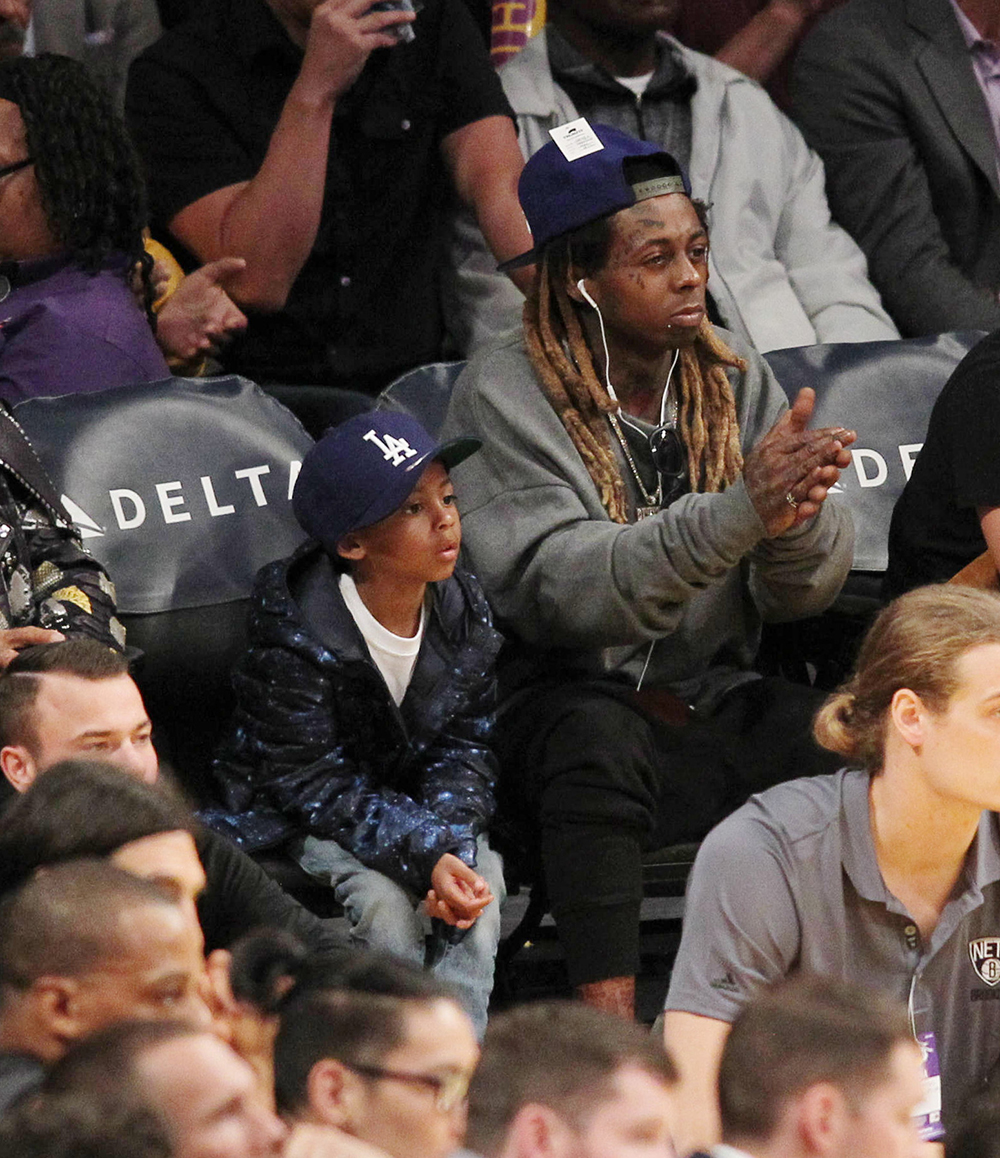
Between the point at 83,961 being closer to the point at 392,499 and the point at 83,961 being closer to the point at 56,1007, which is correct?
the point at 56,1007

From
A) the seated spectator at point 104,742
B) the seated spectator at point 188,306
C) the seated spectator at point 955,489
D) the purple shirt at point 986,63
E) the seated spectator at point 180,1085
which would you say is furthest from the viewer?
the purple shirt at point 986,63

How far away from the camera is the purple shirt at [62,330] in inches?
146

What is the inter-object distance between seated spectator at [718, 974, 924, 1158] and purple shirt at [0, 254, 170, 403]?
2.08 meters

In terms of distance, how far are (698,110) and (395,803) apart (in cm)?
193

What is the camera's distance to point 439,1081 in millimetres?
1938

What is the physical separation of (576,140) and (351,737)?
3.72 ft

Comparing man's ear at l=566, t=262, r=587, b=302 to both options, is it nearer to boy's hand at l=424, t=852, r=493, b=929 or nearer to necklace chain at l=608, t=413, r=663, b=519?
necklace chain at l=608, t=413, r=663, b=519

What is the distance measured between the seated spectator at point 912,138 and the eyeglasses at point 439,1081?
2.91 m

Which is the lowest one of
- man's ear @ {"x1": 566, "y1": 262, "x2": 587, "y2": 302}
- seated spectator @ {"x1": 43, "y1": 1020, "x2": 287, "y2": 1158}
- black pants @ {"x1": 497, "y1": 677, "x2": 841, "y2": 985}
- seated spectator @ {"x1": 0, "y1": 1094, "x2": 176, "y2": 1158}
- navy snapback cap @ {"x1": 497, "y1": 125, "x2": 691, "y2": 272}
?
black pants @ {"x1": 497, "y1": 677, "x2": 841, "y2": 985}

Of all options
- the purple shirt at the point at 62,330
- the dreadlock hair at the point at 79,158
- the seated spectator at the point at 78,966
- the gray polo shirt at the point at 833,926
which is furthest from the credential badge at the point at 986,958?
the dreadlock hair at the point at 79,158

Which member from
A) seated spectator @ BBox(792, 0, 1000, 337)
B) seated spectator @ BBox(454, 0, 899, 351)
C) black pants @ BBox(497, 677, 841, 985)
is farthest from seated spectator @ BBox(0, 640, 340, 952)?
seated spectator @ BBox(792, 0, 1000, 337)

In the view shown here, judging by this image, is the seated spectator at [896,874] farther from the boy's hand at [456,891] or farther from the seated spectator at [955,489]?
the seated spectator at [955,489]

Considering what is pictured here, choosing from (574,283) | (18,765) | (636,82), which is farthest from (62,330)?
(636,82)

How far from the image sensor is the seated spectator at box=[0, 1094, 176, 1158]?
152 cm
